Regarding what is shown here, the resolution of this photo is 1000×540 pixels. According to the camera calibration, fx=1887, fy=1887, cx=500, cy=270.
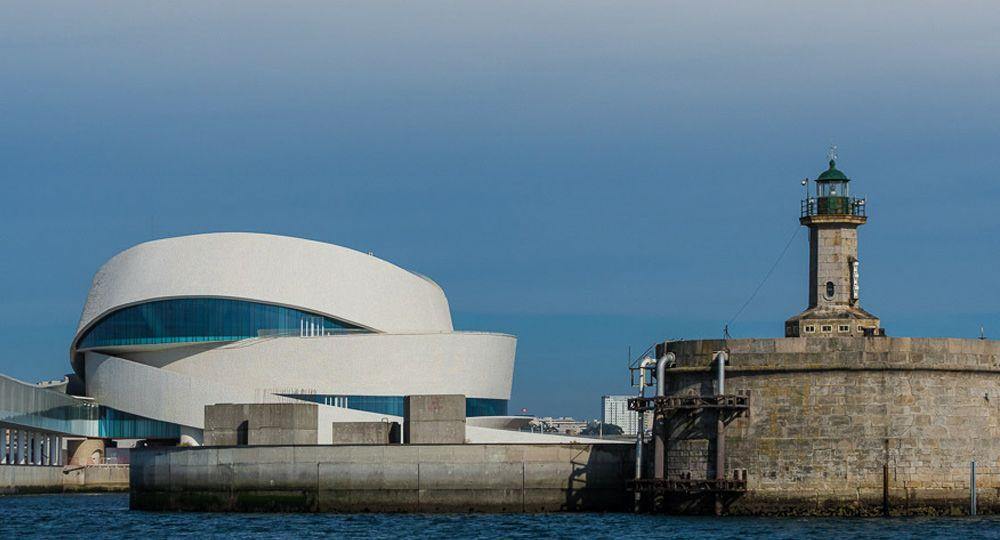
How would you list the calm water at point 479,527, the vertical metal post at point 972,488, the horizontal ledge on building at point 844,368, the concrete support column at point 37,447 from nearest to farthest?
the calm water at point 479,527
the vertical metal post at point 972,488
the horizontal ledge on building at point 844,368
the concrete support column at point 37,447

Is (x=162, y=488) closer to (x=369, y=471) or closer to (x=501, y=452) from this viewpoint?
(x=369, y=471)

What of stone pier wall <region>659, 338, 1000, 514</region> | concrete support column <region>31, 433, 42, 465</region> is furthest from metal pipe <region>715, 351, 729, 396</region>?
concrete support column <region>31, 433, 42, 465</region>

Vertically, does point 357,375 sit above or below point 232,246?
below

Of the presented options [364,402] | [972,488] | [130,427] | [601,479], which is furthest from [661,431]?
[130,427]

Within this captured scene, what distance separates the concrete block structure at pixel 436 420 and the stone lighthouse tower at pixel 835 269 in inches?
366

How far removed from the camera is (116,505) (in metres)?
60.3

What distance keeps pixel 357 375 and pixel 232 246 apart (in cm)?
783

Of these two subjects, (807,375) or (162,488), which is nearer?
(807,375)

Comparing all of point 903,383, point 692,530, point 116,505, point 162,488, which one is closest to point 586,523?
point 692,530

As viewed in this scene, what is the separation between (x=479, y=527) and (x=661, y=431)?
16.6 feet

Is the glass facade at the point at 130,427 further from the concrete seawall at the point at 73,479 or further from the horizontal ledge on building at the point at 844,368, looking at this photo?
the horizontal ledge on building at the point at 844,368

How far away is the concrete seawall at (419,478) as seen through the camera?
48406 millimetres

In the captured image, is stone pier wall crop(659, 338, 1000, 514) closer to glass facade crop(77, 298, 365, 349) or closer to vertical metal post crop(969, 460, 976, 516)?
vertical metal post crop(969, 460, 976, 516)

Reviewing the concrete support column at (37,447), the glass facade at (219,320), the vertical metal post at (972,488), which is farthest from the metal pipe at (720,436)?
the concrete support column at (37,447)
